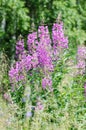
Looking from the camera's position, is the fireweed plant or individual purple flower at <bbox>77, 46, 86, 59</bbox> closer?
the fireweed plant

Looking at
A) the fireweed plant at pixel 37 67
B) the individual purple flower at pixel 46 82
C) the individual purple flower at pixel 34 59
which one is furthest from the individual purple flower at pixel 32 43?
the individual purple flower at pixel 46 82

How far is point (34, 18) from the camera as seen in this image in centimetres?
Result: 2191

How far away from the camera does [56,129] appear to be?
20.6 ft

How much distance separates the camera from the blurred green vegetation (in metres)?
20.6

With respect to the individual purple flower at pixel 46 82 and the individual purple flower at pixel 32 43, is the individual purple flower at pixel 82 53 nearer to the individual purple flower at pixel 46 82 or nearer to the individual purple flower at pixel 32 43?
the individual purple flower at pixel 32 43

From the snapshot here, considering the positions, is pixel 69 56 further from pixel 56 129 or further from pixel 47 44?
pixel 56 129

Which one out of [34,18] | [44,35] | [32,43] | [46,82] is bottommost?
[34,18]

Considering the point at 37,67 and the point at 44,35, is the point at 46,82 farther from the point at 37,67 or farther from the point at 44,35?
the point at 44,35

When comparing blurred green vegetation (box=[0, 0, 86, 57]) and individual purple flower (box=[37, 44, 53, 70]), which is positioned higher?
individual purple flower (box=[37, 44, 53, 70])

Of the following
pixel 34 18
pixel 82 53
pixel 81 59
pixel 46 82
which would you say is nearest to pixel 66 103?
pixel 46 82

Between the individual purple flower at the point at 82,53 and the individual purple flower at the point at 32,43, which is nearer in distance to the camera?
the individual purple flower at the point at 32,43

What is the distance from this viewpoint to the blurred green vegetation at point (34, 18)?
2059 centimetres

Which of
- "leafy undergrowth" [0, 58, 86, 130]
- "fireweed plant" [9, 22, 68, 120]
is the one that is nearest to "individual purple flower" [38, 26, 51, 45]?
"fireweed plant" [9, 22, 68, 120]

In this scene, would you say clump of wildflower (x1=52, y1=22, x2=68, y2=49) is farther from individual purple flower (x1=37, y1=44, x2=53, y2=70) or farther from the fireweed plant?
individual purple flower (x1=37, y1=44, x2=53, y2=70)
